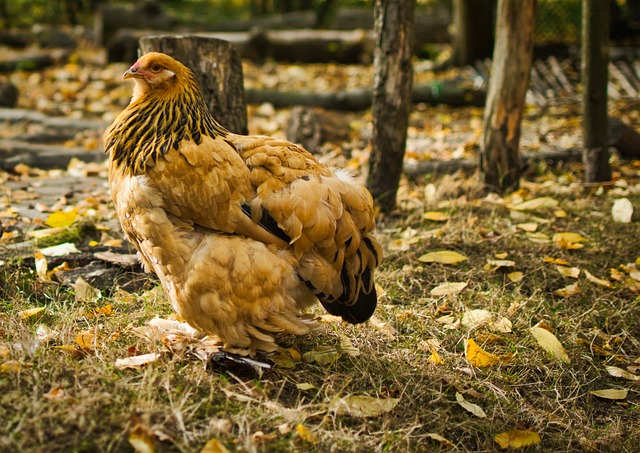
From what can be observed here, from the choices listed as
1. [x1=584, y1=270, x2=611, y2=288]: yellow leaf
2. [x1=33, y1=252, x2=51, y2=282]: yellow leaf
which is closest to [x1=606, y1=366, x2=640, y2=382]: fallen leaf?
[x1=584, y1=270, x2=611, y2=288]: yellow leaf

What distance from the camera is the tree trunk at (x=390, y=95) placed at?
4.30 metres

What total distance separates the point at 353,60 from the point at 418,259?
7654 millimetres

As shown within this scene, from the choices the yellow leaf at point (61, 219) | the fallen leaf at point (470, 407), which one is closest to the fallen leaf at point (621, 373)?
the fallen leaf at point (470, 407)

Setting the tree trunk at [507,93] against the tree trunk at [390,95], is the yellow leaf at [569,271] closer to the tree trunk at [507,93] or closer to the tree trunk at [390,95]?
the tree trunk at [507,93]

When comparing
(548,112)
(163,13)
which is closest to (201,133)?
(548,112)

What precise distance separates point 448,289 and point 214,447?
6.35ft

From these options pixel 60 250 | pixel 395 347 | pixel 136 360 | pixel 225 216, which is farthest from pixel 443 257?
pixel 60 250

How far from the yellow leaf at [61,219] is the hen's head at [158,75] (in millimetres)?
1521

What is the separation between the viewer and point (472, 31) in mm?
9805

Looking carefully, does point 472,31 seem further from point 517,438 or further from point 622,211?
point 517,438

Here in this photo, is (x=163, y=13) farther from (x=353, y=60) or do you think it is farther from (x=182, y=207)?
(x=182, y=207)

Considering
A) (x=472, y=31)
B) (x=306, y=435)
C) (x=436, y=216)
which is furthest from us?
(x=472, y=31)

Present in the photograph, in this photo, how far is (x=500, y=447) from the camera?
2.58 meters

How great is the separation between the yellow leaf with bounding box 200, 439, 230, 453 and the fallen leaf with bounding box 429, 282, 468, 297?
6.04ft
